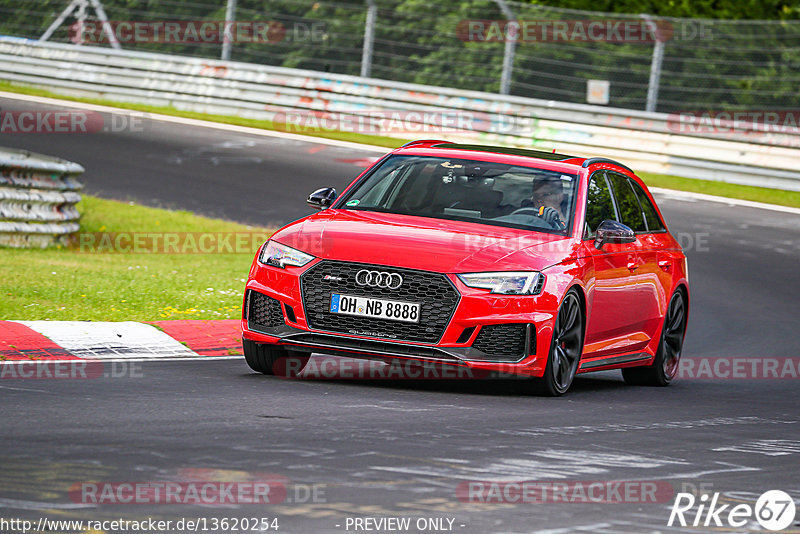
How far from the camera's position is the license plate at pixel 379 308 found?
878 cm

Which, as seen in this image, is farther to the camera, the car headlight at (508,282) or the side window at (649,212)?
the side window at (649,212)

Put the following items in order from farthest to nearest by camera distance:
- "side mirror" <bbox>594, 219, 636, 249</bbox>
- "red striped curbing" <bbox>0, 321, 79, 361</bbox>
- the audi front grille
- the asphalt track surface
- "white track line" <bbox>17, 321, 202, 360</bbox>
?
1. "white track line" <bbox>17, 321, 202, 360</bbox>
2. "side mirror" <bbox>594, 219, 636, 249</bbox>
3. "red striped curbing" <bbox>0, 321, 79, 361</bbox>
4. the audi front grille
5. the asphalt track surface

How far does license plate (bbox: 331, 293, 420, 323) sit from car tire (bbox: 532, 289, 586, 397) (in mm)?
892

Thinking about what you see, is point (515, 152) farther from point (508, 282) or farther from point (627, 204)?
point (508, 282)

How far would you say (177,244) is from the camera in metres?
16.8

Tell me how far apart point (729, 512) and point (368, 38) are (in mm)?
20560

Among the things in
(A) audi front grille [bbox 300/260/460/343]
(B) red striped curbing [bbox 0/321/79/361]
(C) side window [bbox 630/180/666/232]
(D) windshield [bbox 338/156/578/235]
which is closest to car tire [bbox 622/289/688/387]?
(C) side window [bbox 630/180/666/232]

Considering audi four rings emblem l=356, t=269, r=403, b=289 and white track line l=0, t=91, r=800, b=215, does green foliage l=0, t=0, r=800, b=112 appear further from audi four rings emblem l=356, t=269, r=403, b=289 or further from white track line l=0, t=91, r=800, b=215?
audi four rings emblem l=356, t=269, r=403, b=289

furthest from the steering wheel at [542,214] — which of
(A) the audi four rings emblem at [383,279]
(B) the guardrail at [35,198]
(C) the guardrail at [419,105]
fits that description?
(C) the guardrail at [419,105]

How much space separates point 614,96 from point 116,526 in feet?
65.3

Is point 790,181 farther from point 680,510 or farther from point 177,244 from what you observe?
point 680,510

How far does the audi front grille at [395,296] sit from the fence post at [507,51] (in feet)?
54.0

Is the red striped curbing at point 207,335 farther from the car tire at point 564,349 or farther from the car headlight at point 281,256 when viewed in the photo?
the car tire at point 564,349

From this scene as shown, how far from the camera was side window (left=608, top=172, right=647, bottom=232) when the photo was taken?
10.9m
